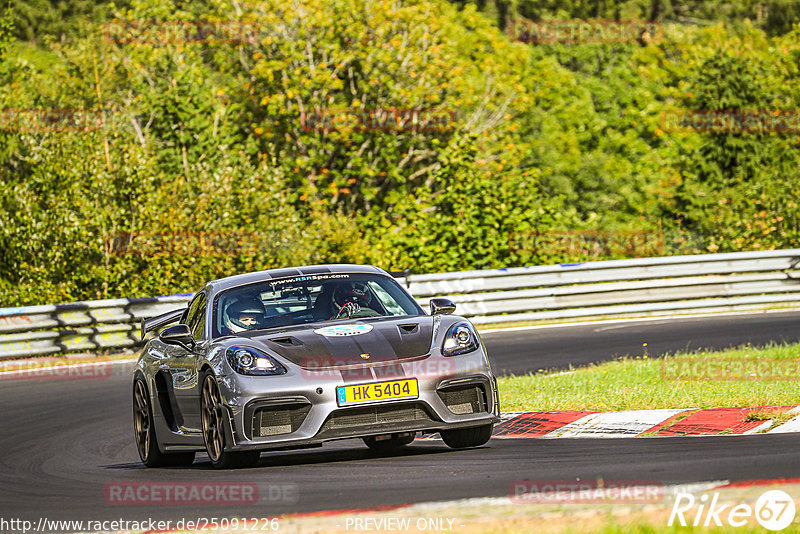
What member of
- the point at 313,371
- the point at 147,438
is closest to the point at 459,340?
the point at 313,371

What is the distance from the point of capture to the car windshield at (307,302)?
28.3 ft

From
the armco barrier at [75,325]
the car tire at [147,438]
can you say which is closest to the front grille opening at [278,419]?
the car tire at [147,438]

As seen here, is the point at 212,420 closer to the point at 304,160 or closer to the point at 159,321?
the point at 159,321

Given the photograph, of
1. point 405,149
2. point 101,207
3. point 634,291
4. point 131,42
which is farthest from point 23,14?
point 634,291

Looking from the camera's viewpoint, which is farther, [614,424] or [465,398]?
[614,424]

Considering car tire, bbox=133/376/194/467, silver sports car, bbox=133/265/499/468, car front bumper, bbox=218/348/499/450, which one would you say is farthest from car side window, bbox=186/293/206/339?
car front bumper, bbox=218/348/499/450

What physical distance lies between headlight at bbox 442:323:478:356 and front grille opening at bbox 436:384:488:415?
0.24 metres

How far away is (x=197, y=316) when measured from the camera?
9328 mm

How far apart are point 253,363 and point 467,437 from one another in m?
1.59

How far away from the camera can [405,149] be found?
3725 cm

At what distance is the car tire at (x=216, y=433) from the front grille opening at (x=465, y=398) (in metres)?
Answer: 1.24

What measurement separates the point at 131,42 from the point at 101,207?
54.7ft

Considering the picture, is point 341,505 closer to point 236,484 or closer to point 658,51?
point 236,484

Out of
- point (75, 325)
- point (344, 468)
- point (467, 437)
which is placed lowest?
point (75, 325)
